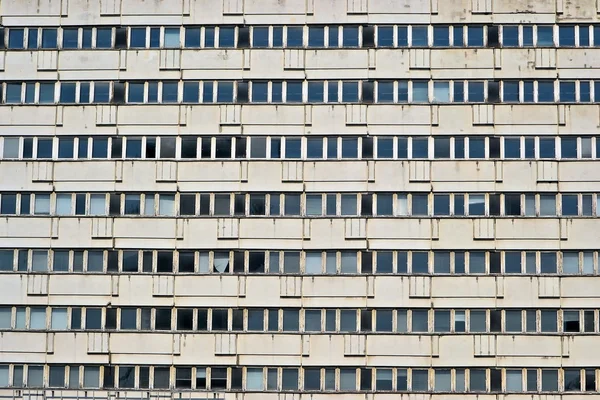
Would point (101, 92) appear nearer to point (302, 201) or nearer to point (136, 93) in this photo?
point (136, 93)

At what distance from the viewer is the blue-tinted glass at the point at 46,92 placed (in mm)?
69562

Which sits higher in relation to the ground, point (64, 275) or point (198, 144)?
point (198, 144)

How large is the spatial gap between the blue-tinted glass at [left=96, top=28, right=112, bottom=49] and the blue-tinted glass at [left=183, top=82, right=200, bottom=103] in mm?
5019

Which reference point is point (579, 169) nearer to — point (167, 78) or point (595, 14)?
point (595, 14)

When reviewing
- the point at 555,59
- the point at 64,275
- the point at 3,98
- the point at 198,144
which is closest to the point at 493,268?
the point at 555,59

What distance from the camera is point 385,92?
68.3m

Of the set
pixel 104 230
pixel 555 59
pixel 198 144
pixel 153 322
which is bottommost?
pixel 153 322

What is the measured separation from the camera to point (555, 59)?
224 ft

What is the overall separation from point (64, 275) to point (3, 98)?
1068 centimetres

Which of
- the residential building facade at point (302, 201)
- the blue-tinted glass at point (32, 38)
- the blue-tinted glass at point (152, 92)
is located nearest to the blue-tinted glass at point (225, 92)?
the residential building facade at point (302, 201)

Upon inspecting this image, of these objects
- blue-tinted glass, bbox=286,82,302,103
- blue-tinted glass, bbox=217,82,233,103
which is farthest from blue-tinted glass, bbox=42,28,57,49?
blue-tinted glass, bbox=286,82,302,103

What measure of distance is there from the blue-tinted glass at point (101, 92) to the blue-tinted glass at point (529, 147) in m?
23.3

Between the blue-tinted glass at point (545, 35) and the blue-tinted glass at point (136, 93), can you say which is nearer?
the blue-tinted glass at point (545, 35)

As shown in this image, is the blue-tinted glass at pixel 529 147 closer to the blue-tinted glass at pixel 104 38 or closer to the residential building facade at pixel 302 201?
the residential building facade at pixel 302 201
